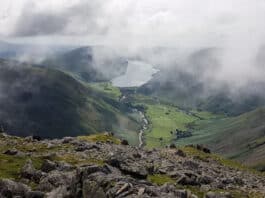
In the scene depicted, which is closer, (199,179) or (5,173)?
(5,173)

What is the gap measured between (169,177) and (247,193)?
14064 mm

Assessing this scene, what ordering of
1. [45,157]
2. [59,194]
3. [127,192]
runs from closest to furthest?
[127,192] < [59,194] < [45,157]

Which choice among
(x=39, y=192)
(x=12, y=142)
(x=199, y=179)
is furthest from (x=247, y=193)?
(x=12, y=142)

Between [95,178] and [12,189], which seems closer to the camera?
[95,178]

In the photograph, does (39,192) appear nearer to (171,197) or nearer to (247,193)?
→ (171,197)

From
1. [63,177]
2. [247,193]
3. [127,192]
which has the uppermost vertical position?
[247,193]

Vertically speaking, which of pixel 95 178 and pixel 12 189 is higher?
pixel 12 189

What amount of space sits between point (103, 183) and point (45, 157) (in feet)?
167

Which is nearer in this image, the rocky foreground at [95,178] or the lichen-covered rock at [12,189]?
the rocky foreground at [95,178]

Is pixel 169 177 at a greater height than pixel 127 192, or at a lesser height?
greater

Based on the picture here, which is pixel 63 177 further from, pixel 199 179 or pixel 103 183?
pixel 199 179

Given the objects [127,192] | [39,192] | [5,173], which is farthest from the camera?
[5,173]

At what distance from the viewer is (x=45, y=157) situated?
10062 centimetres

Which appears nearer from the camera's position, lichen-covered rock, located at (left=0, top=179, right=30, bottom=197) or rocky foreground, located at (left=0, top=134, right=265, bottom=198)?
rocky foreground, located at (left=0, top=134, right=265, bottom=198)
